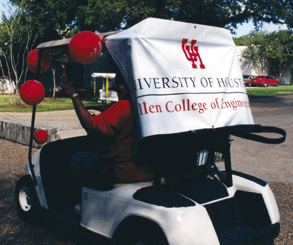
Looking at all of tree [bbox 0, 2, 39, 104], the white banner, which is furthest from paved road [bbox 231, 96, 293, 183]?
tree [bbox 0, 2, 39, 104]

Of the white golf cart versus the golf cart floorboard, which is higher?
the white golf cart

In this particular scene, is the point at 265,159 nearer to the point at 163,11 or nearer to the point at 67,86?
the point at 67,86

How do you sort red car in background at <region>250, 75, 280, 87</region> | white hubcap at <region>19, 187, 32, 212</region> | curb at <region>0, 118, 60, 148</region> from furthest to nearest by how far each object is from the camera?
red car in background at <region>250, 75, 280, 87</region> < curb at <region>0, 118, 60, 148</region> < white hubcap at <region>19, 187, 32, 212</region>

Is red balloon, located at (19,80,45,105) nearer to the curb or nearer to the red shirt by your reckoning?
the red shirt

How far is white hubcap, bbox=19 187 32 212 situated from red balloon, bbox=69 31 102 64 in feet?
6.30

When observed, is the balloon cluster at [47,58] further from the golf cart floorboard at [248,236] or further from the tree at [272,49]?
the tree at [272,49]

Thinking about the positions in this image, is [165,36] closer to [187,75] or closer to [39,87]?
[187,75]

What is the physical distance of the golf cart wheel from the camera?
3605 mm

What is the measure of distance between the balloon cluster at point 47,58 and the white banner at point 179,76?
0.18m

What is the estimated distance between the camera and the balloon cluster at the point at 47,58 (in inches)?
94.5

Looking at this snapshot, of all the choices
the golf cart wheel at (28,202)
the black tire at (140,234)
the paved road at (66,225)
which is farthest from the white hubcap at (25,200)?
the black tire at (140,234)

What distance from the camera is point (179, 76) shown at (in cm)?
255

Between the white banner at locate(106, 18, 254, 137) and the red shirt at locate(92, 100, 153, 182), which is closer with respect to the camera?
the white banner at locate(106, 18, 254, 137)

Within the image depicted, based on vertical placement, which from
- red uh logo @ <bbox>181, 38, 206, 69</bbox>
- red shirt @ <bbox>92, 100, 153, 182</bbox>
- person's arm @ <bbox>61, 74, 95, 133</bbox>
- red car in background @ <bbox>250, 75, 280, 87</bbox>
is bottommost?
red car in background @ <bbox>250, 75, 280, 87</bbox>
